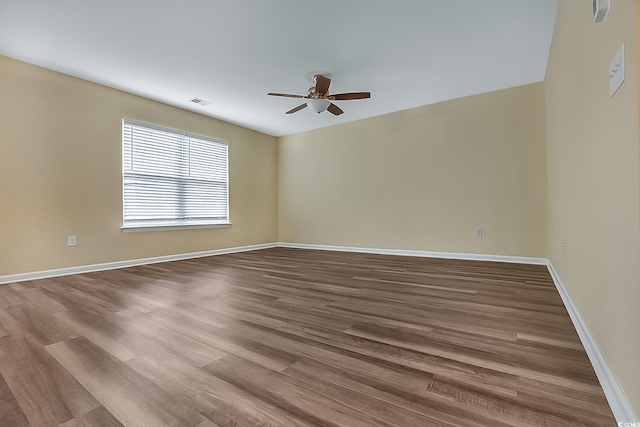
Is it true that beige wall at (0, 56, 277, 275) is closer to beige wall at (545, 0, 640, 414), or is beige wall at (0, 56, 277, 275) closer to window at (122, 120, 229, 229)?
window at (122, 120, 229, 229)

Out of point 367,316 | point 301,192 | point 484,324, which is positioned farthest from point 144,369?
point 301,192

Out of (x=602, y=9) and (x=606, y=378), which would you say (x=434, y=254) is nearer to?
(x=606, y=378)

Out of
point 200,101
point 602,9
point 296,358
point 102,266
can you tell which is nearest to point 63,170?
point 102,266

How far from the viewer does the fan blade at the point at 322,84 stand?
334 cm

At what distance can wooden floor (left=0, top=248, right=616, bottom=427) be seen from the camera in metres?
1.01

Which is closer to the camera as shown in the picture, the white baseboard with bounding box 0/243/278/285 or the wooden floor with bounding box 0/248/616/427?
the wooden floor with bounding box 0/248/616/427

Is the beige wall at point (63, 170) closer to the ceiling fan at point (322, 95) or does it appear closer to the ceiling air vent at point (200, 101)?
the ceiling air vent at point (200, 101)

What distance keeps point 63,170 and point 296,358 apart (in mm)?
3783

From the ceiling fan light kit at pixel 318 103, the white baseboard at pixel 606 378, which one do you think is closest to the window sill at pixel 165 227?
the ceiling fan light kit at pixel 318 103

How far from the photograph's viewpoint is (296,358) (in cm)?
141

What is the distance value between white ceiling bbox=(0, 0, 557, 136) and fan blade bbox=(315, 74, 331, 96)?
13 cm

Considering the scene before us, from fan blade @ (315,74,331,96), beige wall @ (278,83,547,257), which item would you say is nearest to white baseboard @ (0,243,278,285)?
beige wall @ (278,83,547,257)

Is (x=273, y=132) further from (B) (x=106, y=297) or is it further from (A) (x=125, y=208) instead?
(B) (x=106, y=297)

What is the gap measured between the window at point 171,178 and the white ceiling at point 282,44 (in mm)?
672
